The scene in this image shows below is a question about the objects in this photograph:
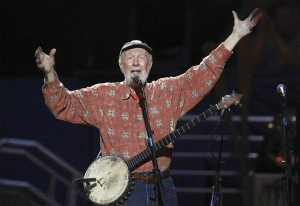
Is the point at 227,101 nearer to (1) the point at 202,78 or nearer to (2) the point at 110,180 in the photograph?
(1) the point at 202,78

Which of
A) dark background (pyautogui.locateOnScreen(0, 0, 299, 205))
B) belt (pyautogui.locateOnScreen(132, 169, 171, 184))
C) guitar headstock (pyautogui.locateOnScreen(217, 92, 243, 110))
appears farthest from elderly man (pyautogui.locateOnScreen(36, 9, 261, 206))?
dark background (pyautogui.locateOnScreen(0, 0, 299, 205))

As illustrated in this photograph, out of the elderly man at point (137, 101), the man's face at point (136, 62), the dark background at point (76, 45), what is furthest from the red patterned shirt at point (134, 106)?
the dark background at point (76, 45)

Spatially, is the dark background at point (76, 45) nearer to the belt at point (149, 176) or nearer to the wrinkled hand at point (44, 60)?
the belt at point (149, 176)

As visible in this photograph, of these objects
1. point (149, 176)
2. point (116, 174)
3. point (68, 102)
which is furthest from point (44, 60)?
point (149, 176)

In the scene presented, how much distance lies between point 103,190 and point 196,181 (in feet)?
15.7

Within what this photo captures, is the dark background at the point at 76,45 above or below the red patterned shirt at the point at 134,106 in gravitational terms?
above

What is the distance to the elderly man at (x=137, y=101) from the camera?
498cm

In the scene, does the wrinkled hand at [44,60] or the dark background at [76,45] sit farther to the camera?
the dark background at [76,45]

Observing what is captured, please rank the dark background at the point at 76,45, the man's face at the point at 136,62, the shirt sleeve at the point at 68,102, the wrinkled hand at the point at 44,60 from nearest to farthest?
the wrinkled hand at the point at 44,60 → the shirt sleeve at the point at 68,102 → the man's face at the point at 136,62 → the dark background at the point at 76,45

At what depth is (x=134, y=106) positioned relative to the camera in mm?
5168

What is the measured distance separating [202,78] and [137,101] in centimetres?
58

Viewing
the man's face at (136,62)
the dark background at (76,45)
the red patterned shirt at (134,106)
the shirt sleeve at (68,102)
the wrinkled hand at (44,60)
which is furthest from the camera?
the dark background at (76,45)

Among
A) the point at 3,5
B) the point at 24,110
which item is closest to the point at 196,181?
the point at 24,110

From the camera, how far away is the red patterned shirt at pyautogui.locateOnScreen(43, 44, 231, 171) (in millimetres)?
5090
